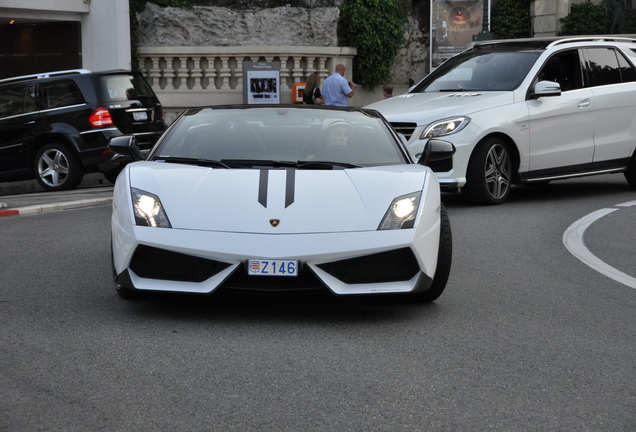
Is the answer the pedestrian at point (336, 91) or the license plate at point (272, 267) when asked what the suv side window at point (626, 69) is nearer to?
the pedestrian at point (336, 91)

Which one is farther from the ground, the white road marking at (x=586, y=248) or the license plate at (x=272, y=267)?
the license plate at (x=272, y=267)

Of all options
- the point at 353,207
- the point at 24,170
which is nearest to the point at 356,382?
the point at 353,207

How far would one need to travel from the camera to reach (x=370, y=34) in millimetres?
29344

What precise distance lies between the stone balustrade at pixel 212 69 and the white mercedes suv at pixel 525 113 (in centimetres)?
1366

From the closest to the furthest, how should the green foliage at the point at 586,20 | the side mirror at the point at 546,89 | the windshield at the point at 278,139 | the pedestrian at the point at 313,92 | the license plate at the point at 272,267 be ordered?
1. the license plate at the point at 272,267
2. the windshield at the point at 278,139
3. the side mirror at the point at 546,89
4. the pedestrian at the point at 313,92
5. the green foliage at the point at 586,20

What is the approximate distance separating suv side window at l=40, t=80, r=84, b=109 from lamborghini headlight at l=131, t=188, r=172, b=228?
10619mm

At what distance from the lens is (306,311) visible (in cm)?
665

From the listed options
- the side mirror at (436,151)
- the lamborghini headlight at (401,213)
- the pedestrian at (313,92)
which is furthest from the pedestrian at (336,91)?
the lamborghini headlight at (401,213)

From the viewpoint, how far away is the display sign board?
2666 cm

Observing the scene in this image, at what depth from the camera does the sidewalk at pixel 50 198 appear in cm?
1320

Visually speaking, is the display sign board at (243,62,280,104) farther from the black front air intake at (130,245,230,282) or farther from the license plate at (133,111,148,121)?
the black front air intake at (130,245,230,282)

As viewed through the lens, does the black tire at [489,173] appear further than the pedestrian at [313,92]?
No

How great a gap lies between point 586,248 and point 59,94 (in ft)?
32.6

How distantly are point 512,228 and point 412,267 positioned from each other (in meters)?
4.60
